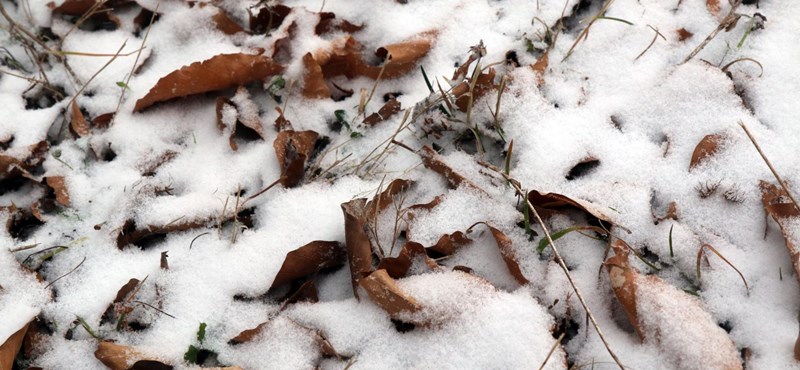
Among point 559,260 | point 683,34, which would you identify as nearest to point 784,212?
point 559,260

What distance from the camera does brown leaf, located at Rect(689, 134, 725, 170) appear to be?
1534mm

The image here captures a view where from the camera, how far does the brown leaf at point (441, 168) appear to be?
157 centimetres

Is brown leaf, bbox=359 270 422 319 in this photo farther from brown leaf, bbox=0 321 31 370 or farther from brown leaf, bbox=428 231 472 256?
brown leaf, bbox=0 321 31 370

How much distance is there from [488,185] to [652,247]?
0.41 meters

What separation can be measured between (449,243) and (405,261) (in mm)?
120

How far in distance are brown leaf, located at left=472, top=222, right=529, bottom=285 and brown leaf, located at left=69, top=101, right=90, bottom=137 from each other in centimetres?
119

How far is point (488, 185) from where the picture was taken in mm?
1575

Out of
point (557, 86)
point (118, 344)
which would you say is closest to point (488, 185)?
point (557, 86)

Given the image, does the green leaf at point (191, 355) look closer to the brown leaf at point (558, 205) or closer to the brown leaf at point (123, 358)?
the brown leaf at point (123, 358)

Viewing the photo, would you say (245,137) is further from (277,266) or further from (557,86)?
(557,86)

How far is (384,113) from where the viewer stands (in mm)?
1764

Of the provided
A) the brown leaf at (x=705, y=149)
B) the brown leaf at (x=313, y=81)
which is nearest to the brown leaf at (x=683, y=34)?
the brown leaf at (x=705, y=149)

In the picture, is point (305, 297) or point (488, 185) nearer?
point (305, 297)

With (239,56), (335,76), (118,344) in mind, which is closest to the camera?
(118,344)
